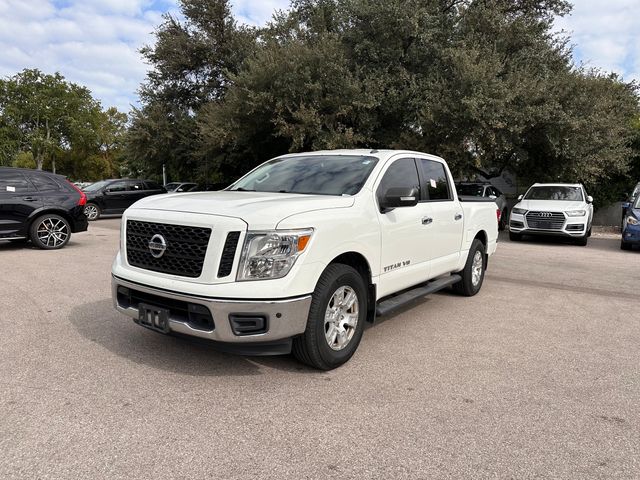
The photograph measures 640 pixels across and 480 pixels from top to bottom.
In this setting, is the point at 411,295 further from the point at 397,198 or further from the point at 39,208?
the point at 39,208

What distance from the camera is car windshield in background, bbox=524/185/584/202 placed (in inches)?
554

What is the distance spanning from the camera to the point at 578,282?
8031 millimetres

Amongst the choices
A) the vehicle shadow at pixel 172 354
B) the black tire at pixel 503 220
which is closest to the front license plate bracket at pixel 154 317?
the vehicle shadow at pixel 172 354

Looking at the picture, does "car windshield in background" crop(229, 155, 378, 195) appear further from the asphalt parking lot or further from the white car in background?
the white car in background

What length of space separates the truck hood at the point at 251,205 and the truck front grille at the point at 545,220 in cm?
1080

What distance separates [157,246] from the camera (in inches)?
149

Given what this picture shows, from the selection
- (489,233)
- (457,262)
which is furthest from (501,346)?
(489,233)

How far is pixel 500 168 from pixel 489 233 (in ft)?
45.9

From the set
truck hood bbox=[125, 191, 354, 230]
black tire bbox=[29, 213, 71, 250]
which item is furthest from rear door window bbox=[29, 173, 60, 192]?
truck hood bbox=[125, 191, 354, 230]

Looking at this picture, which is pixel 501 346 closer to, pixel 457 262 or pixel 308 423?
pixel 457 262

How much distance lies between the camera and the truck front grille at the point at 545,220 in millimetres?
13039

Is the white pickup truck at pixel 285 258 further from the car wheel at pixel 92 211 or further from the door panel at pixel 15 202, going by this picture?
the car wheel at pixel 92 211

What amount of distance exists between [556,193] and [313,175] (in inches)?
467

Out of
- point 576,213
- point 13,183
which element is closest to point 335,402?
point 13,183
